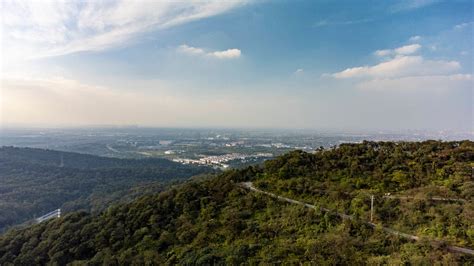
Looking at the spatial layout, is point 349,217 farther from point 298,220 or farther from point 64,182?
point 64,182

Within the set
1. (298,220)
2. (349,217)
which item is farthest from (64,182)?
(349,217)

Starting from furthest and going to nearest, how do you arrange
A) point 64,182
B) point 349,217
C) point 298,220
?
point 64,182
point 298,220
point 349,217

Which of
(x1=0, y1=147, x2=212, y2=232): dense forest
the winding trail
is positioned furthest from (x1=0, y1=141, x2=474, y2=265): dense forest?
(x1=0, y1=147, x2=212, y2=232): dense forest

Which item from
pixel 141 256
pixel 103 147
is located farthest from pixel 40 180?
pixel 103 147

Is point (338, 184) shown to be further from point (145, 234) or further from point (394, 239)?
point (145, 234)

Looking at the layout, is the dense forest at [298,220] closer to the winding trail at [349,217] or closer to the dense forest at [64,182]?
the winding trail at [349,217]

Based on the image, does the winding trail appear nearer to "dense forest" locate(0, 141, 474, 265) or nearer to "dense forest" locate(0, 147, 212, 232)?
"dense forest" locate(0, 141, 474, 265)
